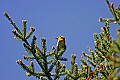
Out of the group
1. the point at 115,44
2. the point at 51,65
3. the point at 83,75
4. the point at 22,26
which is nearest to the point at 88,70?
the point at 83,75

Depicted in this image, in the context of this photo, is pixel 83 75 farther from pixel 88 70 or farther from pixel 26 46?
pixel 26 46

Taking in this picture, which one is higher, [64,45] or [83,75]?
[64,45]

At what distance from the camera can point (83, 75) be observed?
7305 millimetres

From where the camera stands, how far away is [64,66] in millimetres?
6961

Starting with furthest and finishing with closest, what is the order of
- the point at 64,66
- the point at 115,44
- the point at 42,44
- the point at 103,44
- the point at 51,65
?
1. the point at 103,44
2. the point at 64,66
3. the point at 51,65
4. the point at 42,44
5. the point at 115,44

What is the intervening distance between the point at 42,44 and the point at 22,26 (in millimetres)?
719

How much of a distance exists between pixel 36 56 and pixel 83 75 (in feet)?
6.64

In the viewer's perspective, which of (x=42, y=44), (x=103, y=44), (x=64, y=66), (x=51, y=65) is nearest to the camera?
(x=42, y=44)

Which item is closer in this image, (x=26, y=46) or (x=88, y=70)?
(x=26, y=46)

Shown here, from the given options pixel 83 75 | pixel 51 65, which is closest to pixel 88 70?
pixel 83 75

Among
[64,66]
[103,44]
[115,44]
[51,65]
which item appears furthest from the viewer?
[103,44]

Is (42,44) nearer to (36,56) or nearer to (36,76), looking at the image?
(36,56)

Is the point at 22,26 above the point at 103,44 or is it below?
above

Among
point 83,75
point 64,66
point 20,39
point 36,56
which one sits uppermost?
point 20,39
